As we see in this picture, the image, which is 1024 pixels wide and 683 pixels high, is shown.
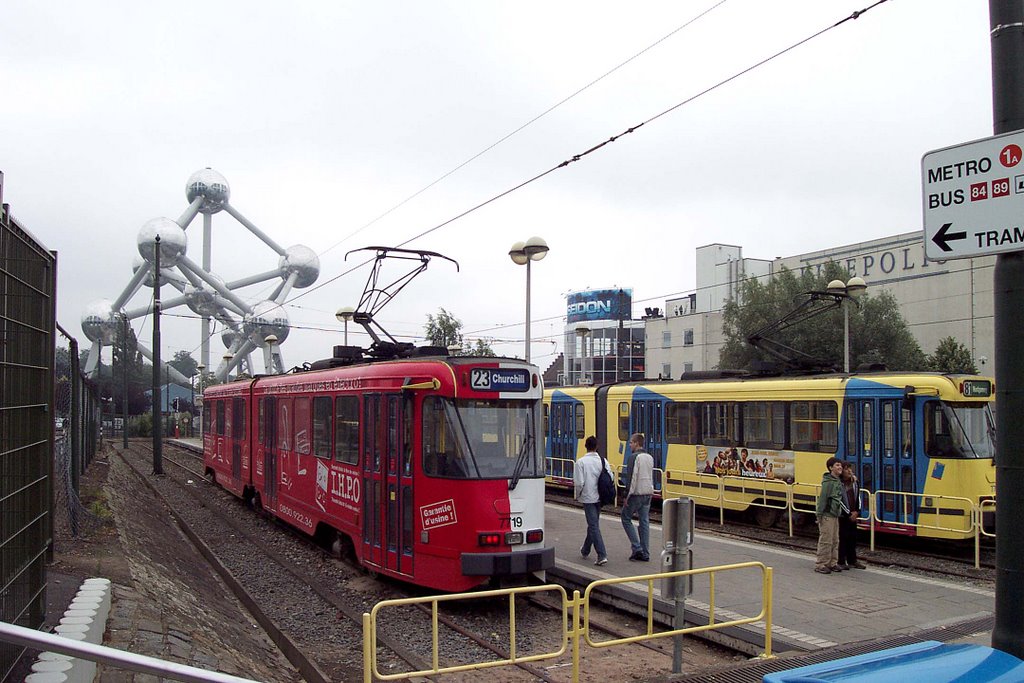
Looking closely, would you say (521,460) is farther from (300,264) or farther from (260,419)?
(300,264)

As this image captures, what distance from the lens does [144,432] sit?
64.7 meters

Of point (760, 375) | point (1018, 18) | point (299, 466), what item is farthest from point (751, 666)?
point (760, 375)

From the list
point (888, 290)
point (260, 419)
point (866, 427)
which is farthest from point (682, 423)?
point (888, 290)

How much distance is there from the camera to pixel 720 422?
17.8 meters

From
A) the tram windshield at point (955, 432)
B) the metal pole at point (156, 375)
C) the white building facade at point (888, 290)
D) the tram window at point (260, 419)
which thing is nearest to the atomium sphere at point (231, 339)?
the white building facade at point (888, 290)

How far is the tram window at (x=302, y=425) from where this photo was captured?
1462 cm

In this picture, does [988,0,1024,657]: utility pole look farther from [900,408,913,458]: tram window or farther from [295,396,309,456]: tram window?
[295,396,309,456]: tram window

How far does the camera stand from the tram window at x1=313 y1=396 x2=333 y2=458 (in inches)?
525

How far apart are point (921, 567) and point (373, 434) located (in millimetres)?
8197

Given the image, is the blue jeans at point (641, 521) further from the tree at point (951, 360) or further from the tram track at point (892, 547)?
the tree at point (951, 360)

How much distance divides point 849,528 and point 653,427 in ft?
26.2

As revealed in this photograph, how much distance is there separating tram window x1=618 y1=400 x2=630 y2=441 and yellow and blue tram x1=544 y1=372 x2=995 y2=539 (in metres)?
0.02

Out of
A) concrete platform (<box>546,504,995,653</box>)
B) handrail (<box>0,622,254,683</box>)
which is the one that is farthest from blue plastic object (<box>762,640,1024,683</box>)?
concrete platform (<box>546,504,995,653</box>)

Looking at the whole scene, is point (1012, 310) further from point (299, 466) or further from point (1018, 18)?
point (299, 466)
